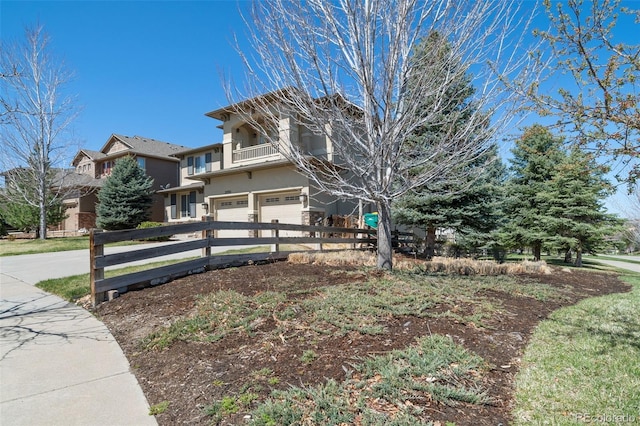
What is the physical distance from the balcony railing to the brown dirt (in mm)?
13679

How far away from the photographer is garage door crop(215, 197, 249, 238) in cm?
1891

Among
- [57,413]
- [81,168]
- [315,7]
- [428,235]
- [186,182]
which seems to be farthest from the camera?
[81,168]

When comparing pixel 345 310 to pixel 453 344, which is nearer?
pixel 453 344

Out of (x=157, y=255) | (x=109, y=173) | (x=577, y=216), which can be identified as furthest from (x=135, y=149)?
(x=577, y=216)

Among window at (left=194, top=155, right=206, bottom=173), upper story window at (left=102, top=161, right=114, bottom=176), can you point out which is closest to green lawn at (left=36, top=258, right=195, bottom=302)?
window at (left=194, top=155, right=206, bottom=173)

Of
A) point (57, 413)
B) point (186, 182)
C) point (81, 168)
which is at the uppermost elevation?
point (81, 168)

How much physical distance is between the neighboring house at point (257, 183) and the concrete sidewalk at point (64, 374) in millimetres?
11530

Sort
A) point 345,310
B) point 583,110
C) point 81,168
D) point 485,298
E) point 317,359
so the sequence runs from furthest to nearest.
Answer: point 81,168, point 485,298, point 345,310, point 583,110, point 317,359

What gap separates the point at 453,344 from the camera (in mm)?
3309

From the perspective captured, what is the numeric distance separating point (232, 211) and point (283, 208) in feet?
12.6

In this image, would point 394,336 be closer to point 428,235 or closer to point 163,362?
point 163,362

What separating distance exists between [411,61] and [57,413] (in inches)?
259

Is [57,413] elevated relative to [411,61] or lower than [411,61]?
lower

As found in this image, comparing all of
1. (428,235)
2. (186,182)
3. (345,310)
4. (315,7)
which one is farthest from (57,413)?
(186,182)
